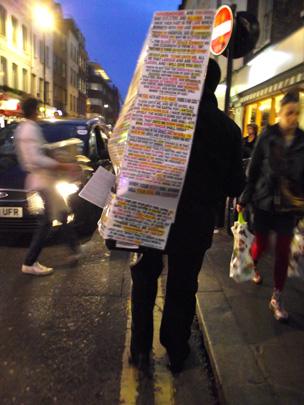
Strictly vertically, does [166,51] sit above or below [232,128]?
above

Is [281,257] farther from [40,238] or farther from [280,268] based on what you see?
[40,238]

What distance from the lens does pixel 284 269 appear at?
3.66 metres

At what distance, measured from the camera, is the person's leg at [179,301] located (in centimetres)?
267

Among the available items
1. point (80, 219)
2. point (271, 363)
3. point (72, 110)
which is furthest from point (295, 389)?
point (72, 110)

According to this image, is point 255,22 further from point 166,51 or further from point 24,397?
point 24,397

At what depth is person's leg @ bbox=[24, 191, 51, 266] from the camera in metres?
4.84

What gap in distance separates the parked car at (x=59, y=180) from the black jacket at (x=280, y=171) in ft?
8.00

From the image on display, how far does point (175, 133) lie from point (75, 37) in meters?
55.3

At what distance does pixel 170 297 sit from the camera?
110 inches

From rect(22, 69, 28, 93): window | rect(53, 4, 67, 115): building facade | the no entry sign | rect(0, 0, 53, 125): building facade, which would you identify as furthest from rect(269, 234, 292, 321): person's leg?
rect(53, 4, 67, 115): building facade

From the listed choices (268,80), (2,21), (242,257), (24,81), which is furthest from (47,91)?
(242,257)

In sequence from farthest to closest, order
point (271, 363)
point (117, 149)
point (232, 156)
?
1. point (271, 363)
2. point (232, 156)
3. point (117, 149)

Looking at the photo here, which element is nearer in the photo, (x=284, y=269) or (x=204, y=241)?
(x=204, y=241)

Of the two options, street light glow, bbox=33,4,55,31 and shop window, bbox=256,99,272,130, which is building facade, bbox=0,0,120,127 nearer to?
street light glow, bbox=33,4,55,31
